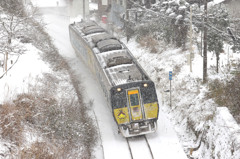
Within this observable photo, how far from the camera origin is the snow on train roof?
47.8 feet

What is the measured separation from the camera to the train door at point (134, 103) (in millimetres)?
13992

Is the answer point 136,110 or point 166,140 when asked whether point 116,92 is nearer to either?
point 136,110

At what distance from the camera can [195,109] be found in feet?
50.1

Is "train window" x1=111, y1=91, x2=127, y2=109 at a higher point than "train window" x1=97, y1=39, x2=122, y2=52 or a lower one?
lower

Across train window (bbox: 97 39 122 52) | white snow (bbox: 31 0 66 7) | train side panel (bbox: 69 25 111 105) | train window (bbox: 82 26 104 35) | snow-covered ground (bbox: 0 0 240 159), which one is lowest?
snow-covered ground (bbox: 0 0 240 159)

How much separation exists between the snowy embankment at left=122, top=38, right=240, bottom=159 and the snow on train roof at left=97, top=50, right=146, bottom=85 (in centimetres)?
353

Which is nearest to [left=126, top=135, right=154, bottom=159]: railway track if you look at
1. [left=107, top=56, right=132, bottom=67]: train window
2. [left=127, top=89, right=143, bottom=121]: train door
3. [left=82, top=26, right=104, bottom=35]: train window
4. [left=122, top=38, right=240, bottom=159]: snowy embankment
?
[left=127, top=89, right=143, bottom=121]: train door

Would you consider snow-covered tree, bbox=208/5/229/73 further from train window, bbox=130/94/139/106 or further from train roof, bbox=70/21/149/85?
train window, bbox=130/94/139/106

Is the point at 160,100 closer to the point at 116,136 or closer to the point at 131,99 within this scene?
the point at 116,136

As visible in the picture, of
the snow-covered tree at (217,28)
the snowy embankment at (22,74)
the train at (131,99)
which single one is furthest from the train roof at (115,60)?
the snow-covered tree at (217,28)

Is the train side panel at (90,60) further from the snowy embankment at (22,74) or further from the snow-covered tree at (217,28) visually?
the snow-covered tree at (217,28)

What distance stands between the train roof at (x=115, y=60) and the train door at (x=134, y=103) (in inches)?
24.8

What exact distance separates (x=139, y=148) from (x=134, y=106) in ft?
6.66

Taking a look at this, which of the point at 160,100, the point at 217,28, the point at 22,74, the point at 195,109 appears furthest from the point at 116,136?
the point at 217,28
